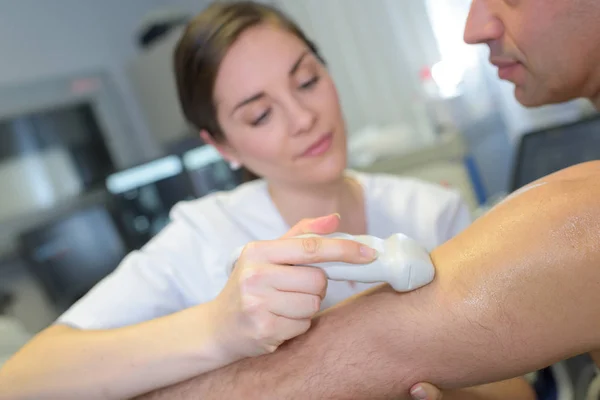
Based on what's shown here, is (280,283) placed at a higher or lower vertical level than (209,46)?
lower

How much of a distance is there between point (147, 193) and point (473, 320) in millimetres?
2294

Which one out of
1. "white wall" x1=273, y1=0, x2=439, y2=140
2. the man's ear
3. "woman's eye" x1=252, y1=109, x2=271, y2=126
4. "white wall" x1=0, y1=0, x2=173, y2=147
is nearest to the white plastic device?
"woman's eye" x1=252, y1=109, x2=271, y2=126

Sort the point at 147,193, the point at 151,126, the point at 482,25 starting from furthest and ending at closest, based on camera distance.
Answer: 1. the point at 151,126
2. the point at 147,193
3. the point at 482,25

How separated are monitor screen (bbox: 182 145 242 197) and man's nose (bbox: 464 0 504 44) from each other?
1996 millimetres

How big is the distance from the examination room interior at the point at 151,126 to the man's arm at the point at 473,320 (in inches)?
36.2

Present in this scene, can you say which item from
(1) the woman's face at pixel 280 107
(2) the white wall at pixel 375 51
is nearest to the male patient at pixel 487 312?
(1) the woman's face at pixel 280 107

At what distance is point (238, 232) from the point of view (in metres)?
1.08

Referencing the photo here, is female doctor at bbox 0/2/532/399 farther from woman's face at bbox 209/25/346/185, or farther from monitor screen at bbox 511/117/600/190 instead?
monitor screen at bbox 511/117/600/190

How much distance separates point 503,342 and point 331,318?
0.68 feet

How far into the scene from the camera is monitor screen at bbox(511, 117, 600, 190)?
4.52 feet

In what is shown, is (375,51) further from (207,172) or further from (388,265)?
(388,265)

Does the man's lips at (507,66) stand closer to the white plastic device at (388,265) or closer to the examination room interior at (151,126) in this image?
the white plastic device at (388,265)

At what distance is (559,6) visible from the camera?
0.69 meters

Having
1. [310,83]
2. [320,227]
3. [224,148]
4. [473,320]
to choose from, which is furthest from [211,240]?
[473,320]
